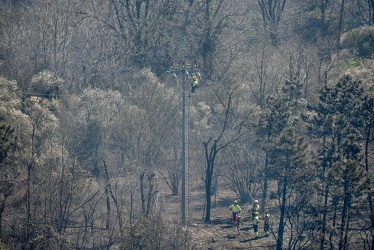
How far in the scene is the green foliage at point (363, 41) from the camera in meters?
33.1

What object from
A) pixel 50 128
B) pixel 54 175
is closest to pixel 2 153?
pixel 54 175

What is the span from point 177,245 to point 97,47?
909 inches

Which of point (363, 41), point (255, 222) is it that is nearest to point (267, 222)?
point (255, 222)

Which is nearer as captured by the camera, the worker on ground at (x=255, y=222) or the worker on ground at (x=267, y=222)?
the worker on ground at (x=267, y=222)

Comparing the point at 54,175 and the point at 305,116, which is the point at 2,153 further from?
the point at 305,116

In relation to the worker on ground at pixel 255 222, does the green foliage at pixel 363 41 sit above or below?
above

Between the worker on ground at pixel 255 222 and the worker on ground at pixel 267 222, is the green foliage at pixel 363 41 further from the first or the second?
the worker on ground at pixel 255 222

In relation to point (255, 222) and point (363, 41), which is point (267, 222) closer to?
point (255, 222)

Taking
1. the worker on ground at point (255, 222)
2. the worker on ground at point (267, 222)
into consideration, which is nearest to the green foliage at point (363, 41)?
the worker on ground at point (267, 222)

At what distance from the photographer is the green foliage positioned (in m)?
33.1

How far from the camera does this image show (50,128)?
85.8 ft

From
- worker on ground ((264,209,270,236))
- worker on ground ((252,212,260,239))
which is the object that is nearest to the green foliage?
worker on ground ((264,209,270,236))

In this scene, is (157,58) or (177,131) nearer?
(177,131)

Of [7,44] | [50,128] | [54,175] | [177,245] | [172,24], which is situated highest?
[172,24]
